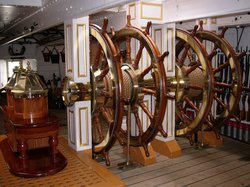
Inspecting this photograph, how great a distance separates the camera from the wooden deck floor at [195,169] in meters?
3.48

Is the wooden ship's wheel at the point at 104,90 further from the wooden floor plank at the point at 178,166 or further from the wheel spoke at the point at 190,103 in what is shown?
the wheel spoke at the point at 190,103

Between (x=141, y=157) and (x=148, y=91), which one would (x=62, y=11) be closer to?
(x=148, y=91)

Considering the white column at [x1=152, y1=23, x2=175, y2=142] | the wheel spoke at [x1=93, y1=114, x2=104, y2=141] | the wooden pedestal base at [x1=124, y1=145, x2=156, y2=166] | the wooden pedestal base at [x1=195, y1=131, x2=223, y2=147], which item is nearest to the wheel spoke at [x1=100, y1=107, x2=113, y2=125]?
the wheel spoke at [x1=93, y1=114, x2=104, y2=141]

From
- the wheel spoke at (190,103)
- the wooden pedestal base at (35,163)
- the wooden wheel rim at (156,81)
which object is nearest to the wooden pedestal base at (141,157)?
the wooden wheel rim at (156,81)

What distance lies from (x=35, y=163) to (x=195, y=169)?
6.46 ft

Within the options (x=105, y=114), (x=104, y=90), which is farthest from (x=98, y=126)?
(x=104, y=90)

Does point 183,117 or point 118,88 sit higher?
point 118,88

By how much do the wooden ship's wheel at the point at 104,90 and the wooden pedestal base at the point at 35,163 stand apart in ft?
1.65

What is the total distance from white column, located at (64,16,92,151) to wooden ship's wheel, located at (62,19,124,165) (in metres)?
0.09

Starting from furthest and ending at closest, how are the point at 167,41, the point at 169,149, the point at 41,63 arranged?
the point at 41,63, the point at 169,149, the point at 167,41

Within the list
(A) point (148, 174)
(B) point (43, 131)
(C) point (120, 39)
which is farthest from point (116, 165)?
(C) point (120, 39)

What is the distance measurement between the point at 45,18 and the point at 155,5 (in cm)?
147

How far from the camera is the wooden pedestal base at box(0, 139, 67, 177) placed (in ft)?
10.0

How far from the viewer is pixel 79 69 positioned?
348cm
